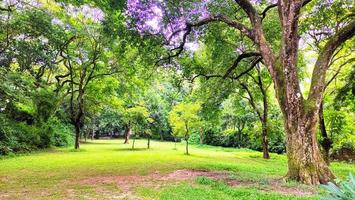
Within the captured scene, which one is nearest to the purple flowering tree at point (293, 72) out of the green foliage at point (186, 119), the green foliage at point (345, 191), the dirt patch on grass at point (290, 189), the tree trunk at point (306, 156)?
the tree trunk at point (306, 156)

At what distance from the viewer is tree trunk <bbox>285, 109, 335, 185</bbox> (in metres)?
9.77

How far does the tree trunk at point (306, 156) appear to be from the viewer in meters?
9.77

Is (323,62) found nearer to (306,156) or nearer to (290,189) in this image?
(306,156)

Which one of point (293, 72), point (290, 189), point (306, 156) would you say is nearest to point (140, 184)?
point (290, 189)

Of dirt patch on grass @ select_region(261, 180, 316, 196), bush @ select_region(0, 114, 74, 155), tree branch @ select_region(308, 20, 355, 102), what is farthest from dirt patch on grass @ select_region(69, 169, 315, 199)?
bush @ select_region(0, 114, 74, 155)

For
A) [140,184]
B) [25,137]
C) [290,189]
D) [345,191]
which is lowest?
[140,184]

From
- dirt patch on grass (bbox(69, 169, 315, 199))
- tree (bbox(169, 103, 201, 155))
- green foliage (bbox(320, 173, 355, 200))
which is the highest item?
tree (bbox(169, 103, 201, 155))

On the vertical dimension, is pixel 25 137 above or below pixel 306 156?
above

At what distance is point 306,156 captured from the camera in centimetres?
985

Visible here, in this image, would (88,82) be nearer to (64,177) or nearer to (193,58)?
(193,58)

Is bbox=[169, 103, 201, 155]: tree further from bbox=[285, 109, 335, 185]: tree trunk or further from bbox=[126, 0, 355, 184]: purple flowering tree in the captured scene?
bbox=[285, 109, 335, 185]: tree trunk

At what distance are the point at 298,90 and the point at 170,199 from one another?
5603mm

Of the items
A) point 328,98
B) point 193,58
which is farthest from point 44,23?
point 328,98

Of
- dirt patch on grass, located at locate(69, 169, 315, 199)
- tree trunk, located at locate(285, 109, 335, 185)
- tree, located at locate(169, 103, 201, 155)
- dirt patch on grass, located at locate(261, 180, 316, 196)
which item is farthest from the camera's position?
tree, located at locate(169, 103, 201, 155)
